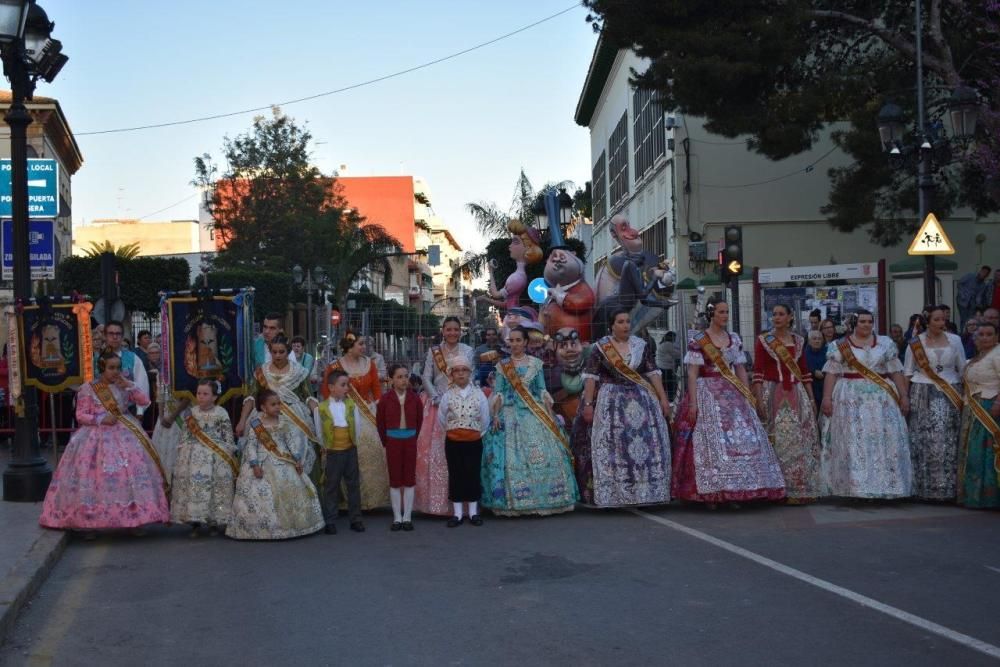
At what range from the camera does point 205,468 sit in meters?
9.59

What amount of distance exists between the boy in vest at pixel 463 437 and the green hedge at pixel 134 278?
1269 inches

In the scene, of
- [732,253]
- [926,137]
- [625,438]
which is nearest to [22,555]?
[625,438]

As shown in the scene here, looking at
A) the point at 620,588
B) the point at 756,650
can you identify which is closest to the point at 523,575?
Result: the point at 620,588

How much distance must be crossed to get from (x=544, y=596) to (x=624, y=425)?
3.58 meters

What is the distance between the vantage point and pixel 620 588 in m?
7.23

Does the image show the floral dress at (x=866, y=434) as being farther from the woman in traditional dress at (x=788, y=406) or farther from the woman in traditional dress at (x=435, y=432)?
the woman in traditional dress at (x=435, y=432)

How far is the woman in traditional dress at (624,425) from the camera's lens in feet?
34.0

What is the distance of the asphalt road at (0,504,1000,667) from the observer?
588 cm

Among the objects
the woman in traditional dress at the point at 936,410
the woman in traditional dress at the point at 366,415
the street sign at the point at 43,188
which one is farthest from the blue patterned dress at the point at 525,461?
the street sign at the point at 43,188

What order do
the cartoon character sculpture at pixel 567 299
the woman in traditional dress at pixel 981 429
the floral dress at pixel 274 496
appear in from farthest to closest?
1. the cartoon character sculpture at pixel 567 299
2. the woman in traditional dress at pixel 981 429
3. the floral dress at pixel 274 496

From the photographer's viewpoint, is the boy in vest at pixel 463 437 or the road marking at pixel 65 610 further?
the boy in vest at pixel 463 437

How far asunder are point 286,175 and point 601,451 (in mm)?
38874

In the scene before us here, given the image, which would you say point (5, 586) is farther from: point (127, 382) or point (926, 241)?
point (926, 241)

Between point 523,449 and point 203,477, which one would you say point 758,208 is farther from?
point 203,477
